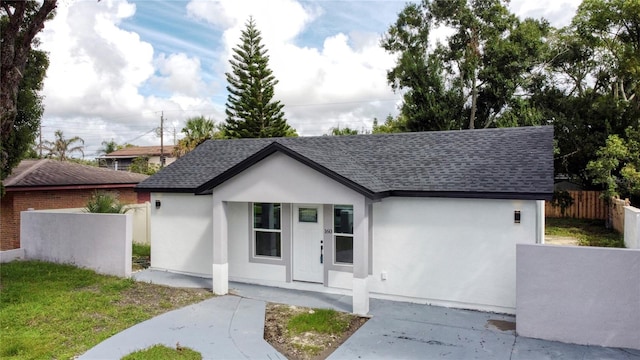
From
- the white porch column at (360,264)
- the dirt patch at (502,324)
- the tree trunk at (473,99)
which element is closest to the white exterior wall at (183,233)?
the white porch column at (360,264)

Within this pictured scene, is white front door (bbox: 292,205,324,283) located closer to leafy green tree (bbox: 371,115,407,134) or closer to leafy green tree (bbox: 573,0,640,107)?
leafy green tree (bbox: 573,0,640,107)

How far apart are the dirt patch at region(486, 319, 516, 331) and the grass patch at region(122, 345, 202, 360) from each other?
5.01 m

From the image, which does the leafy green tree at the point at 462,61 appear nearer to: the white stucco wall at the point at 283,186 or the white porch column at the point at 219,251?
the white stucco wall at the point at 283,186

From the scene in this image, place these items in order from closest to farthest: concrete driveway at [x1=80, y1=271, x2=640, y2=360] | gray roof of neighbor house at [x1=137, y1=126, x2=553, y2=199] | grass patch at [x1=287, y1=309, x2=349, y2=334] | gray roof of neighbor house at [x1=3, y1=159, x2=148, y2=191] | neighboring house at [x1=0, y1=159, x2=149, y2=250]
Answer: concrete driveway at [x1=80, y1=271, x2=640, y2=360] < grass patch at [x1=287, y1=309, x2=349, y2=334] < gray roof of neighbor house at [x1=137, y1=126, x2=553, y2=199] < neighboring house at [x1=0, y1=159, x2=149, y2=250] < gray roof of neighbor house at [x1=3, y1=159, x2=148, y2=191]

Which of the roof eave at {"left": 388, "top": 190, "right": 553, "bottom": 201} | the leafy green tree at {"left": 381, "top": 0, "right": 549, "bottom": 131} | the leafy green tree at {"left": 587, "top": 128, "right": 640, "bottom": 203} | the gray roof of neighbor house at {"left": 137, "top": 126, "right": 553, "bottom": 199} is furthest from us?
the leafy green tree at {"left": 381, "top": 0, "right": 549, "bottom": 131}

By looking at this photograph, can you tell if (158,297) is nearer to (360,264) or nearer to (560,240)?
(360,264)

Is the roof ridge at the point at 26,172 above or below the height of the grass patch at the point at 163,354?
above

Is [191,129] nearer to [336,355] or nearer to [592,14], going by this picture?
[592,14]

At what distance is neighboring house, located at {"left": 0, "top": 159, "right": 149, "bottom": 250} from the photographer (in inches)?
558

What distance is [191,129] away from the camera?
112 feet

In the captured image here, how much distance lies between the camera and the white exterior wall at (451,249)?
26.9 feet

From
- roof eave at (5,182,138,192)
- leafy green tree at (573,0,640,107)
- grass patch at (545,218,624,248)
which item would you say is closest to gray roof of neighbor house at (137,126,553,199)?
roof eave at (5,182,138,192)

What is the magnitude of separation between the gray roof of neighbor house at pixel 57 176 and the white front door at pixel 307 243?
10.1m

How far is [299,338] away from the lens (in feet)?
23.0
